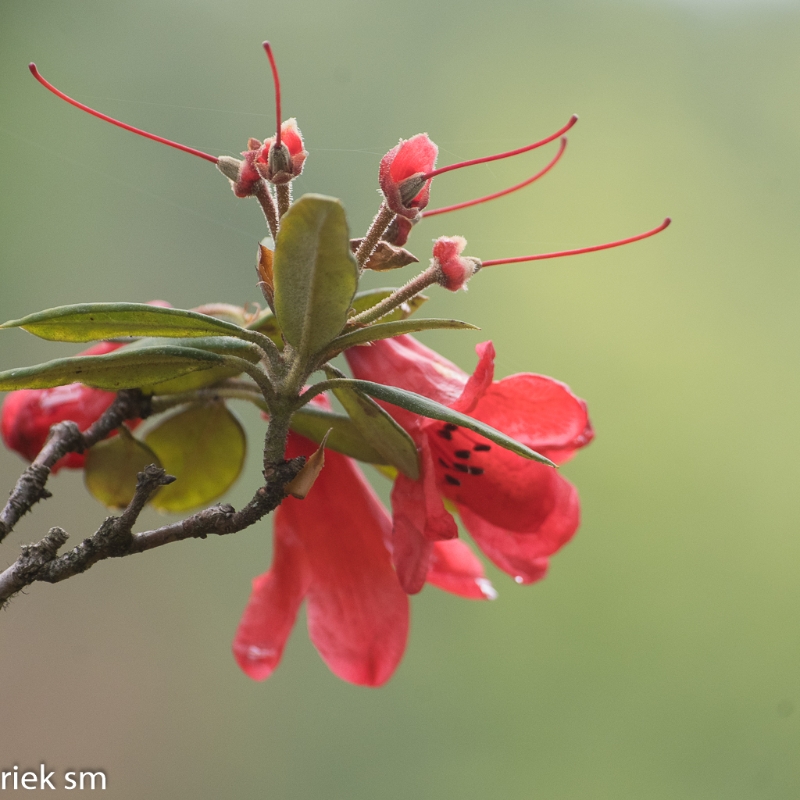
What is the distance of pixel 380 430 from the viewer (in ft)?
1.66

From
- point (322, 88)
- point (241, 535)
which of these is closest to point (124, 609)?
point (241, 535)

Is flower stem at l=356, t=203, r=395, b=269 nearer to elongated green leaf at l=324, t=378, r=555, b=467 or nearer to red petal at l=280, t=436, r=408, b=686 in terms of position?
elongated green leaf at l=324, t=378, r=555, b=467

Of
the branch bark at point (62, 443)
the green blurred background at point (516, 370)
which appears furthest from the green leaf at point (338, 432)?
the green blurred background at point (516, 370)

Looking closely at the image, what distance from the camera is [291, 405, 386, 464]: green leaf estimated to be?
21.7 inches

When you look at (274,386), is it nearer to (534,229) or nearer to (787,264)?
(534,229)

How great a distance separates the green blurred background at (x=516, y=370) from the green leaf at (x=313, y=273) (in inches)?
61.3

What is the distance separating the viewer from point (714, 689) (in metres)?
2.21

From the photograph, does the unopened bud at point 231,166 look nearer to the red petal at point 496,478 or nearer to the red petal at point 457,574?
the red petal at point 496,478

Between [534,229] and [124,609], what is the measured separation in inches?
56.3

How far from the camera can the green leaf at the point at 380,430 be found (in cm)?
50

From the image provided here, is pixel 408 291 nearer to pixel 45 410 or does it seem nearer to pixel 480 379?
pixel 480 379

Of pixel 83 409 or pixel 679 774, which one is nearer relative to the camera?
pixel 83 409

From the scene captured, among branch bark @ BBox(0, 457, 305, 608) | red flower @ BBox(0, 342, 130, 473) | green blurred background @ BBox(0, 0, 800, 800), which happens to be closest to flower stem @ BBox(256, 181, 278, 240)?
branch bark @ BBox(0, 457, 305, 608)

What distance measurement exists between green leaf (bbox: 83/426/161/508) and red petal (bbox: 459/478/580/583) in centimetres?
24
